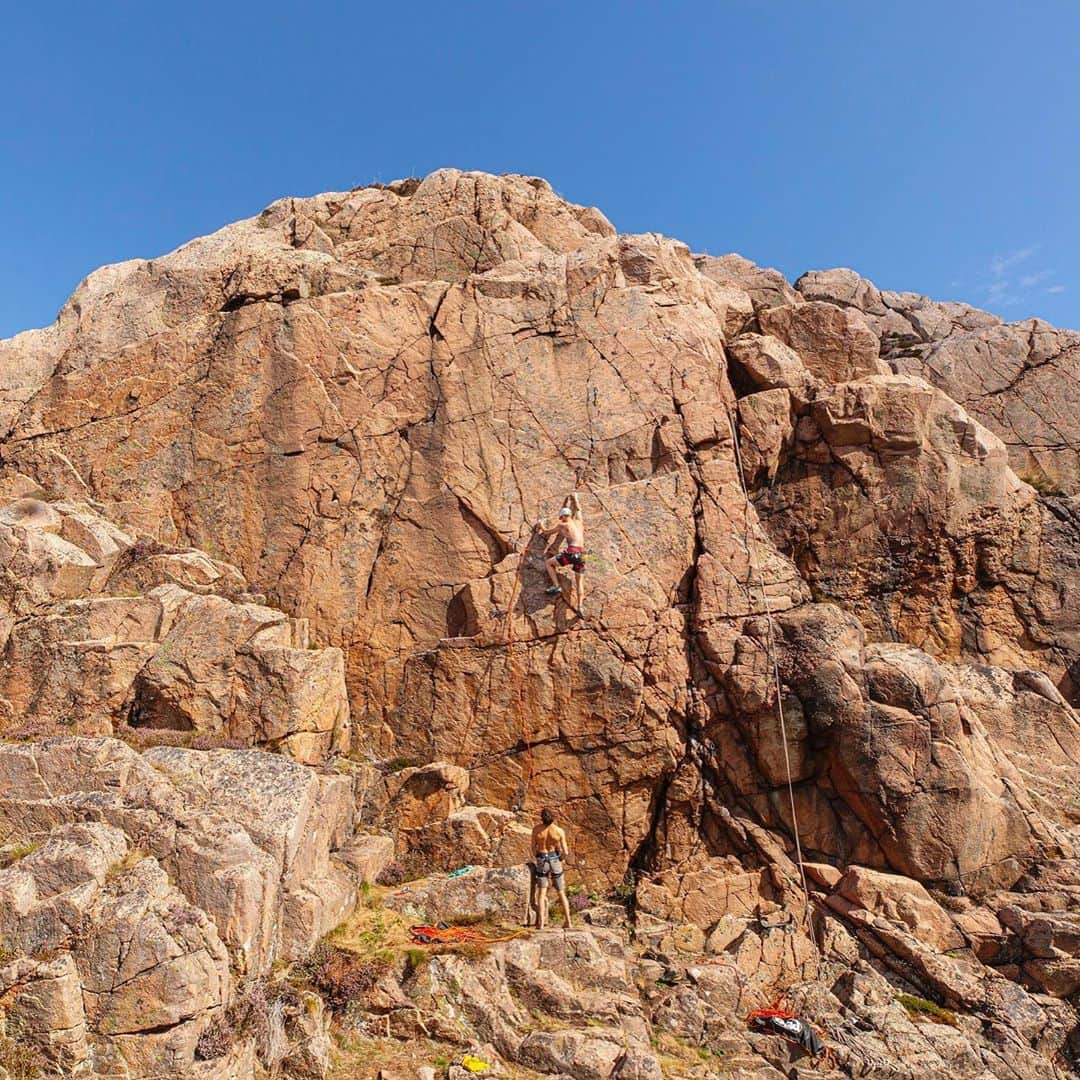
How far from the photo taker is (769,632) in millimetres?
18609

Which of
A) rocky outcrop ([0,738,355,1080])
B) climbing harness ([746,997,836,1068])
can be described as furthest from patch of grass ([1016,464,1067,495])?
rocky outcrop ([0,738,355,1080])

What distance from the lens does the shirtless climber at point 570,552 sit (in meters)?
18.7

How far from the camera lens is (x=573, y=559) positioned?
61.1 ft

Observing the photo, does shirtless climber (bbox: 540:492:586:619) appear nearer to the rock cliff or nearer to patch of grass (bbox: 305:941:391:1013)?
the rock cliff

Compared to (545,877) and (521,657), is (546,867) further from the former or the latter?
(521,657)

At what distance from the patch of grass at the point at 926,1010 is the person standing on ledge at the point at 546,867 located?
21.0ft

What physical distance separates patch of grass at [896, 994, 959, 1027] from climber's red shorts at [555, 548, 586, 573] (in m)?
10.5

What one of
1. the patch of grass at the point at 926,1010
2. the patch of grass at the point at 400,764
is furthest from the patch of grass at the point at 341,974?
the patch of grass at the point at 926,1010

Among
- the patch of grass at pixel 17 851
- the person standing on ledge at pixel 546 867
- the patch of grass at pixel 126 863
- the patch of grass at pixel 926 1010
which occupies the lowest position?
the patch of grass at pixel 926 1010

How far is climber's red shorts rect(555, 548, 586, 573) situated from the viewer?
1859 cm

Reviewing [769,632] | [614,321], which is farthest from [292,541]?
[769,632]

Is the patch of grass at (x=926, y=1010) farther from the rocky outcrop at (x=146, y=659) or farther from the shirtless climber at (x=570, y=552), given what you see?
the rocky outcrop at (x=146, y=659)

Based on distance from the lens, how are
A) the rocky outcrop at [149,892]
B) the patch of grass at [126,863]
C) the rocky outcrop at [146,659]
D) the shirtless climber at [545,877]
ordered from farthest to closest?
the rocky outcrop at [146,659], the shirtless climber at [545,877], the patch of grass at [126,863], the rocky outcrop at [149,892]

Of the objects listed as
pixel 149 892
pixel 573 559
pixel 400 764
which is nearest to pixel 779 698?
pixel 573 559
